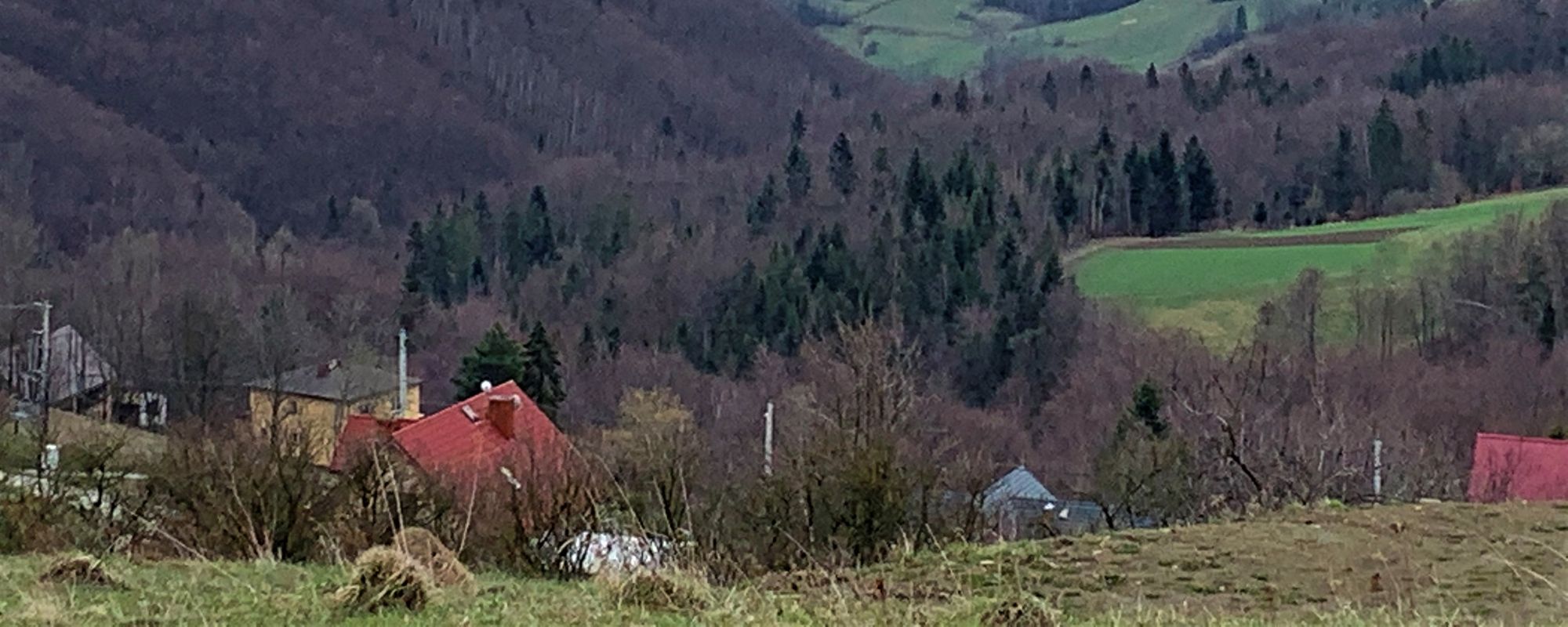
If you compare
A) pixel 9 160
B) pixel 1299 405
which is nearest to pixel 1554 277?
pixel 1299 405

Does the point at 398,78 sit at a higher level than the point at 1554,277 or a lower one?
higher

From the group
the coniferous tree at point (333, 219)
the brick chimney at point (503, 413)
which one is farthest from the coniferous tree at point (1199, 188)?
the brick chimney at point (503, 413)

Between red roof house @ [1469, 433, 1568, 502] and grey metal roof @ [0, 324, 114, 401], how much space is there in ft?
149

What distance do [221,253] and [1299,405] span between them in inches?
2590

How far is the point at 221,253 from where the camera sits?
90.9 metres

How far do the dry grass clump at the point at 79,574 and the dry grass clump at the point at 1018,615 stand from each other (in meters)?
3.93

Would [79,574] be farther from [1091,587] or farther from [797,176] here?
[797,176]

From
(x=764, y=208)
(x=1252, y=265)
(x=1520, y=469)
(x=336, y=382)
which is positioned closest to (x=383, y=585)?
(x=1520, y=469)

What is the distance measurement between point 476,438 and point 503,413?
3.24 m

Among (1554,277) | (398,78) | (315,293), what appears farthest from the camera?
(398,78)

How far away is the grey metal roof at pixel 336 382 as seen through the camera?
52938 millimetres

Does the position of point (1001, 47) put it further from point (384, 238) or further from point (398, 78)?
point (384, 238)

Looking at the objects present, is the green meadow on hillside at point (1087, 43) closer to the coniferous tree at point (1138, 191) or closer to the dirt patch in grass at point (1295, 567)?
the coniferous tree at point (1138, 191)

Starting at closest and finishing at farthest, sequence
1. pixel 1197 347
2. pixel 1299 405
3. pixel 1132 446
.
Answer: pixel 1132 446
pixel 1299 405
pixel 1197 347
